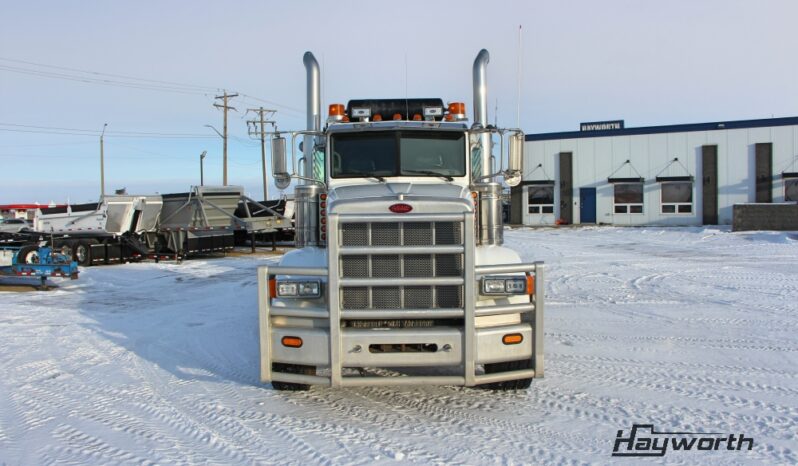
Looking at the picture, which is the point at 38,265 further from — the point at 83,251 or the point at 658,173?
the point at 658,173

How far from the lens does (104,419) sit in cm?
522

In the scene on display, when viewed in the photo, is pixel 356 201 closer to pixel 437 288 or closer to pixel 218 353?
pixel 437 288

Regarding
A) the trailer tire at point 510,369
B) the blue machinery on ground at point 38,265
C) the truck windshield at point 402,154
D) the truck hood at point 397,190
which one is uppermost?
the truck windshield at point 402,154

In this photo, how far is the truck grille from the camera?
201 inches

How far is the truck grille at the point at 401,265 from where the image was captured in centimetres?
511

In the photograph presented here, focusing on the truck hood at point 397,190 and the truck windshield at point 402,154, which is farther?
the truck windshield at point 402,154

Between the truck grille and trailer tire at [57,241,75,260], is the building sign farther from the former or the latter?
the truck grille

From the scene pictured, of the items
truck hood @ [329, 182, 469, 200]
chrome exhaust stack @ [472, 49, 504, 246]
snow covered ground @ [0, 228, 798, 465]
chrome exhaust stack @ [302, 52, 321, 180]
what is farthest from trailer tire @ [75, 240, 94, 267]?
chrome exhaust stack @ [472, 49, 504, 246]

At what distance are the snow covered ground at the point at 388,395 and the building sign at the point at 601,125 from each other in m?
33.8

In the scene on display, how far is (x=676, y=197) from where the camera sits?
3681 cm

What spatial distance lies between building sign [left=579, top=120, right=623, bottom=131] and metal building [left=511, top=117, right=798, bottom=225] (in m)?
5.82

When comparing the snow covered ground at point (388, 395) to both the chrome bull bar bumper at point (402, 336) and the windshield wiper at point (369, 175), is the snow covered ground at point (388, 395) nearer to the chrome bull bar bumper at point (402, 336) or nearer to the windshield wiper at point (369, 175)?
the chrome bull bar bumper at point (402, 336)

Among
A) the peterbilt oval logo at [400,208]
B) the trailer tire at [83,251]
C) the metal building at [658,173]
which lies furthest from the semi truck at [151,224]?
the metal building at [658,173]

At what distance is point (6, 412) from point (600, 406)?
5.35 m
